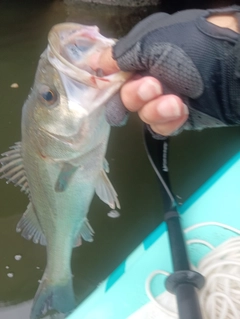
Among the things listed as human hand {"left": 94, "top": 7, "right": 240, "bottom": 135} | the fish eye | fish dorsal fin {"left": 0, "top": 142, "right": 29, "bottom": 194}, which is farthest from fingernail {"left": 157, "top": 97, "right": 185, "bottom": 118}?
fish dorsal fin {"left": 0, "top": 142, "right": 29, "bottom": 194}

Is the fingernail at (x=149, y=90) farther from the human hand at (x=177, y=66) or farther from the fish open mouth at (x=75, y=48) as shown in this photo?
the fish open mouth at (x=75, y=48)

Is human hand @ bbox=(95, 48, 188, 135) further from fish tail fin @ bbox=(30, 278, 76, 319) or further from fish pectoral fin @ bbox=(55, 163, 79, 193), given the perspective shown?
fish tail fin @ bbox=(30, 278, 76, 319)

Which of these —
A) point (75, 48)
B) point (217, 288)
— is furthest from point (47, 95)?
point (217, 288)

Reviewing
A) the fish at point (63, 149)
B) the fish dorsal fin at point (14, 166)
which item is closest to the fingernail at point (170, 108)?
the fish at point (63, 149)

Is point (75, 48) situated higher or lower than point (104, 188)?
higher

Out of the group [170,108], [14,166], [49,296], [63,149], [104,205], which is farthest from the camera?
[104,205]

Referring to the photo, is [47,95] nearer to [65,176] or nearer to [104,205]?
[65,176]

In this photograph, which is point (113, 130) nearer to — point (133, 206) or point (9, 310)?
point (133, 206)
